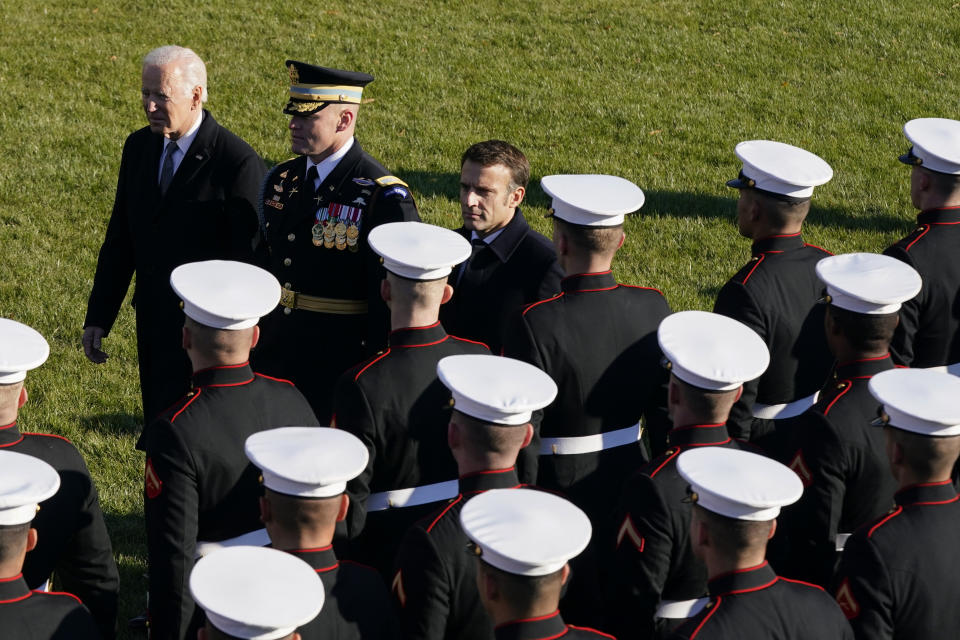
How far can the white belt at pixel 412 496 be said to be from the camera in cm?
424

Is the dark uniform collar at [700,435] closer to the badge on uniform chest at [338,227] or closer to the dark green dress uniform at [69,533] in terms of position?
the dark green dress uniform at [69,533]

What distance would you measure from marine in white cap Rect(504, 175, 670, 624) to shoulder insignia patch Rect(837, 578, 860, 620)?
3.84 ft

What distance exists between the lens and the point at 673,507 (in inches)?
150

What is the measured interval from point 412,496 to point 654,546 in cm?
93

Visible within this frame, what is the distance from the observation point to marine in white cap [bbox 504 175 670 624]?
14.8 ft

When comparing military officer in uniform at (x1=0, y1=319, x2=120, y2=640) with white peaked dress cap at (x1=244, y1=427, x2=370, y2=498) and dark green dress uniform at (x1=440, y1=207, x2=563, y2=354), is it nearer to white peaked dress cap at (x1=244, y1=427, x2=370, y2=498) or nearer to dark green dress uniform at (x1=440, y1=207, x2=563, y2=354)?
white peaked dress cap at (x1=244, y1=427, x2=370, y2=498)

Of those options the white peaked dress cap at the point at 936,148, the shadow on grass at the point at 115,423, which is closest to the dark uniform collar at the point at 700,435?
the white peaked dress cap at the point at 936,148

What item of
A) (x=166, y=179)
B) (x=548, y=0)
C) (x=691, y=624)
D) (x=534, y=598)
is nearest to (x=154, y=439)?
(x=534, y=598)

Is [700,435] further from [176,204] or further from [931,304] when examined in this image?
[176,204]

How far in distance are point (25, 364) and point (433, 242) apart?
152 cm

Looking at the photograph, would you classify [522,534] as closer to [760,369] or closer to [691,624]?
[691,624]

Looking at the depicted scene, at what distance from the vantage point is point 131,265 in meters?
6.25

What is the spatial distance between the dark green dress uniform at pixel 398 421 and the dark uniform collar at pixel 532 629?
1.10 meters

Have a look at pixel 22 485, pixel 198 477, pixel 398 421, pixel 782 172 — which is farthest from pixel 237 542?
pixel 782 172
